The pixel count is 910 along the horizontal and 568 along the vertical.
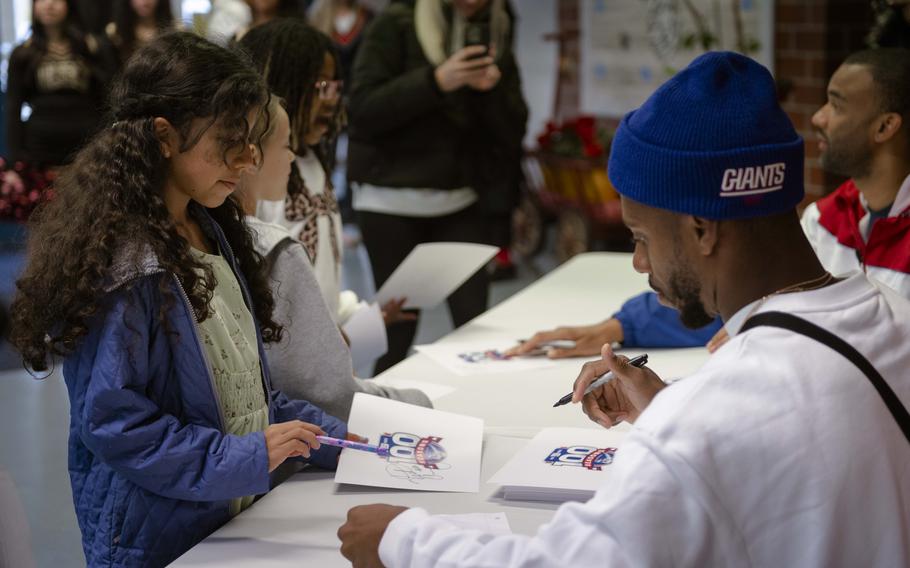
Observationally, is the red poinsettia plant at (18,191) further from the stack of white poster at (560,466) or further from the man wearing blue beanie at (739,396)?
the man wearing blue beanie at (739,396)

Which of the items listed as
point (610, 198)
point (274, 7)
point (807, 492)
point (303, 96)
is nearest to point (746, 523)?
point (807, 492)

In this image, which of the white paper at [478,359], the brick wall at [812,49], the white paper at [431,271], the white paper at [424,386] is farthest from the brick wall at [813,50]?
the white paper at [424,386]

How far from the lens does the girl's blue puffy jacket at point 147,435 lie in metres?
1.46

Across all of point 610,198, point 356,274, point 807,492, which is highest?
point 807,492

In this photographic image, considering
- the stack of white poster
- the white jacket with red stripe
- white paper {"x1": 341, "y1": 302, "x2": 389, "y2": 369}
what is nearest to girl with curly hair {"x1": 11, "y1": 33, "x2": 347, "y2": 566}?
the stack of white poster

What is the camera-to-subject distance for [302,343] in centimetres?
189

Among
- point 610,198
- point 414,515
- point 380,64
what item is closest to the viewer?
point 414,515

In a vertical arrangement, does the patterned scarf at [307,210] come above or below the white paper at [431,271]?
above

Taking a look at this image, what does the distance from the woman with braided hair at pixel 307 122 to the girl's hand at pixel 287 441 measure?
0.82m

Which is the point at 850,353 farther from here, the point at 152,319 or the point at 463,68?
the point at 463,68

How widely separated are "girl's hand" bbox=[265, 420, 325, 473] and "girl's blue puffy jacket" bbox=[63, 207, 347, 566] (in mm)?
14

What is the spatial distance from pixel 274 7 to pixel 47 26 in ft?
8.05

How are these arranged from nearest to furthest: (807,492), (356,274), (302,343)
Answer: (807,492) → (302,343) → (356,274)

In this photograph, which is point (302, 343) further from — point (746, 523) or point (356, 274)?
point (356, 274)
